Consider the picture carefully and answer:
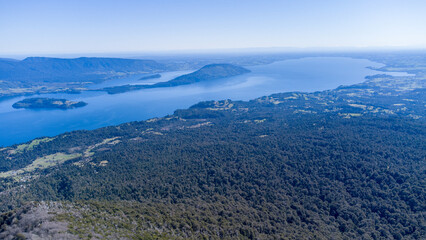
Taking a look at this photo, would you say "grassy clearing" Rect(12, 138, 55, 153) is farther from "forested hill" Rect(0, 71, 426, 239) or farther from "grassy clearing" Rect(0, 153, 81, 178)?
"grassy clearing" Rect(0, 153, 81, 178)

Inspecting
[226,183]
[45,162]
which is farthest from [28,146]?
[226,183]

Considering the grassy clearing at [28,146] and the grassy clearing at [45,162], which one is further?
the grassy clearing at [28,146]

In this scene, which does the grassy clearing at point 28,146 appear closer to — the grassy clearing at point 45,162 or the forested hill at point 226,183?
the forested hill at point 226,183

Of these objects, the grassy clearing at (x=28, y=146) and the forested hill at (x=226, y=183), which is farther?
the grassy clearing at (x=28, y=146)

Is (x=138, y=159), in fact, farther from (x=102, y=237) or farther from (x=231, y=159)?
(x=102, y=237)

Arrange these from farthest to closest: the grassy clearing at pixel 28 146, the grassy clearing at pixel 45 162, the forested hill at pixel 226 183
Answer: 1. the grassy clearing at pixel 28 146
2. the grassy clearing at pixel 45 162
3. the forested hill at pixel 226 183

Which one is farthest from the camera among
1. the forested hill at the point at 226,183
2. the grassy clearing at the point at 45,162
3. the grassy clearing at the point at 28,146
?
the grassy clearing at the point at 28,146

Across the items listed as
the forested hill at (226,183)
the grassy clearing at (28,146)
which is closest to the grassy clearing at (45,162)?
the forested hill at (226,183)

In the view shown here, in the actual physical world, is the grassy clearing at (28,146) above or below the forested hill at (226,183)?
below

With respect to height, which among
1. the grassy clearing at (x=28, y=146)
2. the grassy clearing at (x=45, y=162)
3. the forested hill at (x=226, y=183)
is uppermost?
the forested hill at (x=226, y=183)

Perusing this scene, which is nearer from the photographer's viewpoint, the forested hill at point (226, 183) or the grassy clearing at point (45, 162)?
the forested hill at point (226, 183)

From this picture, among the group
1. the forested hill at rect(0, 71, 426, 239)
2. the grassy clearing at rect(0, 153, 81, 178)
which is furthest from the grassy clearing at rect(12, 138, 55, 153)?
the grassy clearing at rect(0, 153, 81, 178)
